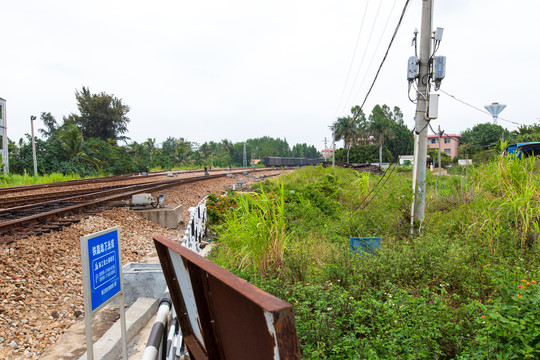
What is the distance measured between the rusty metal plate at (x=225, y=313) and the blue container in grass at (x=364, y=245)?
142 inches

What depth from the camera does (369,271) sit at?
4305 millimetres

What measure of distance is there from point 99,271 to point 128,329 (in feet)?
5.84

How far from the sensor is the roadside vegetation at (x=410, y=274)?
Answer: 2.75m

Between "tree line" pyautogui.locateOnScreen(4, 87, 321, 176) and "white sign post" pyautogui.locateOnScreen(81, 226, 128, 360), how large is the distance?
2578cm

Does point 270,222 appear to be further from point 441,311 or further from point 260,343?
point 260,343

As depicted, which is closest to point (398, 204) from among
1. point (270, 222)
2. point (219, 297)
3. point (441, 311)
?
Answer: point (270, 222)

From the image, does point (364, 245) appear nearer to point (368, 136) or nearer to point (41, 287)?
point (41, 287)

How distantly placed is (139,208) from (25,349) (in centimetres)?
694

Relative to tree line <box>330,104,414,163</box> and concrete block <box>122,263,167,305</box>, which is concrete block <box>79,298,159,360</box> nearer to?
concrete block <box>122,263,167,305</box>

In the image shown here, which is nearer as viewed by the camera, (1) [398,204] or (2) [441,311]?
(2) [441,311]

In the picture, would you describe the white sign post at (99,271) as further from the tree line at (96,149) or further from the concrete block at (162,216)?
the tree line at (96,149)

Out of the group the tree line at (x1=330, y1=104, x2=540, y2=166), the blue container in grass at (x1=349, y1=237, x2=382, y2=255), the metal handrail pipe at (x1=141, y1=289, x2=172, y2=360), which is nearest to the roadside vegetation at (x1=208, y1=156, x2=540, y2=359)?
the blue container in grass at (x1=349, y1=237, x2=382, y2=255)

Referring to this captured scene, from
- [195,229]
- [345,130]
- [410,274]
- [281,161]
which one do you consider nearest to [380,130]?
[345,130]

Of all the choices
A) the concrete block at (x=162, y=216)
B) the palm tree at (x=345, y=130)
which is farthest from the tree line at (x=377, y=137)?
the concrete block at (x=162, y=216)
